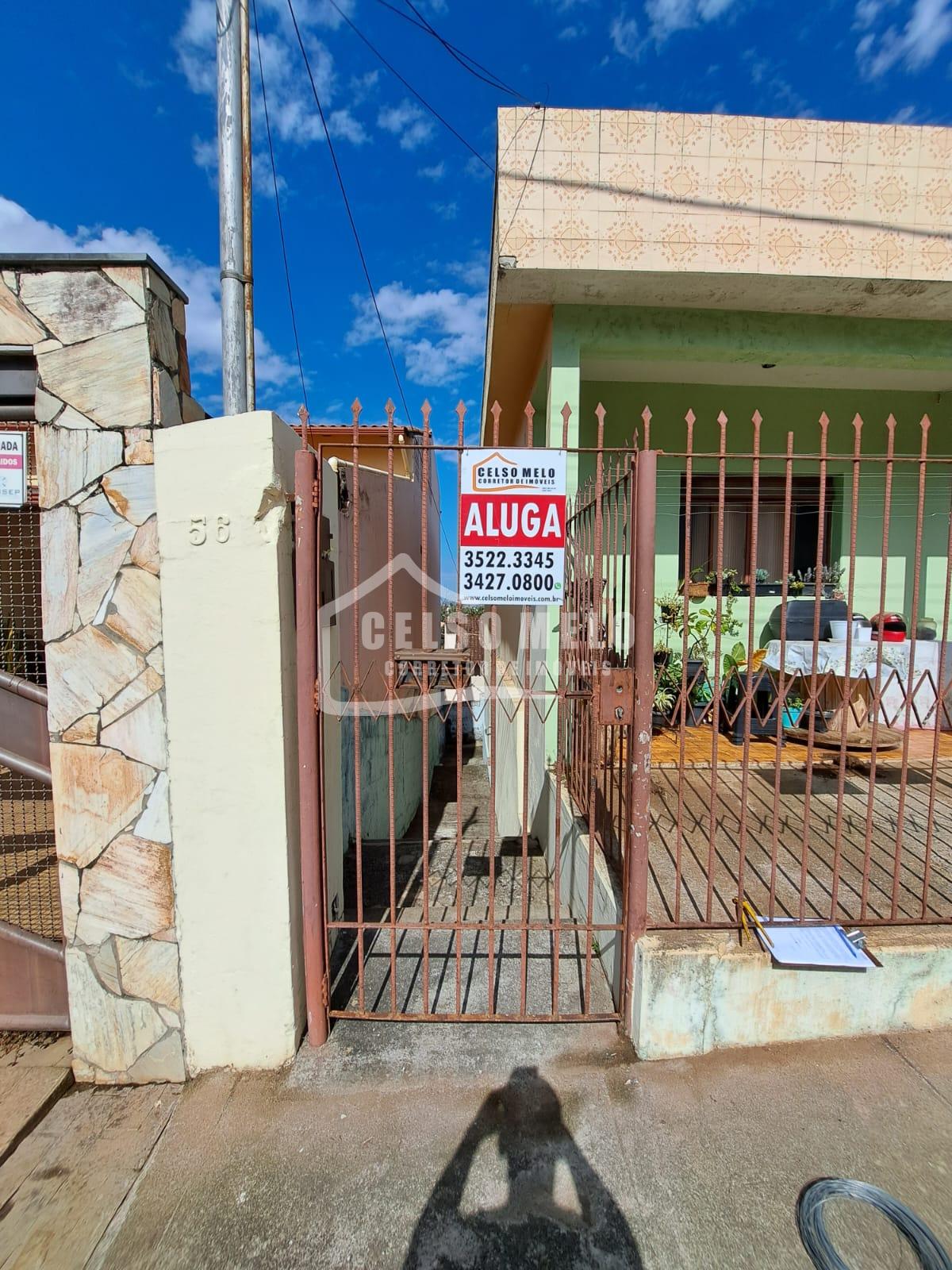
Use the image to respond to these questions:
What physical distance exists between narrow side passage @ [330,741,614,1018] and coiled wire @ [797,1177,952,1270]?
0.97 metres

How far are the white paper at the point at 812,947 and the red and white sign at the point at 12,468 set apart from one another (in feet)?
11.7

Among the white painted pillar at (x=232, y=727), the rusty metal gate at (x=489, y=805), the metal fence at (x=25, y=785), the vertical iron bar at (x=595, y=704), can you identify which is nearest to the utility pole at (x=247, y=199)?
the rusty metal gate at (x=489, y=805)

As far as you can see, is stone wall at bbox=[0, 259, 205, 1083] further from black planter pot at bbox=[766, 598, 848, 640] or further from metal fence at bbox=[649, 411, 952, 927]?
black planter pot at bbox=[766, 598, 848, 640]

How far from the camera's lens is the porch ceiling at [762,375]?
210 inches

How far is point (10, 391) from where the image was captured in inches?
93.0

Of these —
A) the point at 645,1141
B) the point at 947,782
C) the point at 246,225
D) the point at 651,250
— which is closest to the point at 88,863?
the point at 645,1141

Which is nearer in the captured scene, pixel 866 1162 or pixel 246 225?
pixel 866 1162

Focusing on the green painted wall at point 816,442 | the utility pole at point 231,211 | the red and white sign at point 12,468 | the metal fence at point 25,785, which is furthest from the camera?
the green painted wall at point 816,442

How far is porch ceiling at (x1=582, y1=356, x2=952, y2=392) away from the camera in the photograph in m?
5.34

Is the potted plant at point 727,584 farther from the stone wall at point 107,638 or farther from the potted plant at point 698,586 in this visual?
the stone wall at point 107,638

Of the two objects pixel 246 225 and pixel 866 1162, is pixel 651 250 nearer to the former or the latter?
pixel 246 225

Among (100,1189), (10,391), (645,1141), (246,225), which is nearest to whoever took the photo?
(100,1189)

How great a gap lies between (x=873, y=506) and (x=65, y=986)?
26.7 ft

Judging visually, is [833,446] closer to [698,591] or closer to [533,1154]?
[698,591]
